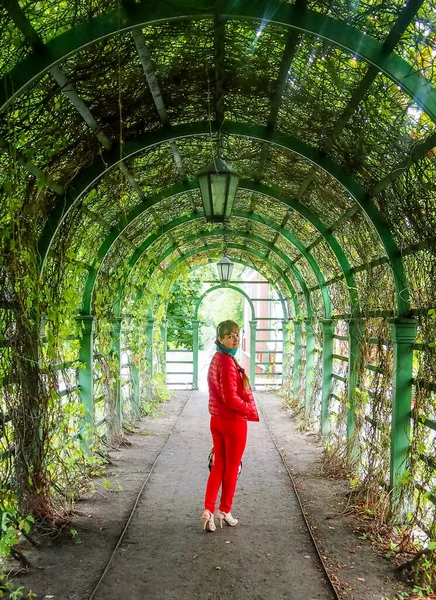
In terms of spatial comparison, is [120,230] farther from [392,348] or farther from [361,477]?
[361,477]

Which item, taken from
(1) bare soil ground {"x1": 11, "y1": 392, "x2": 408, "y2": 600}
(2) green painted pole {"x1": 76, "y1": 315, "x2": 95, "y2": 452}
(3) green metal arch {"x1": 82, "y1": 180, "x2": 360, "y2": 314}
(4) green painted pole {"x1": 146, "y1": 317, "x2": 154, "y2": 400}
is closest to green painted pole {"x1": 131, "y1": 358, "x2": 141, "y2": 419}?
(4) green painted pole {"x1": 146, "y1": 317, "x2": 154, "y2": 400}

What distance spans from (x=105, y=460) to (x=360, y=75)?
4.95 metres

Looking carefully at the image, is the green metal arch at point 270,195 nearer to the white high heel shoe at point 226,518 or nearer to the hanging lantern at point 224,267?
the white high heel shoe at point 226,518

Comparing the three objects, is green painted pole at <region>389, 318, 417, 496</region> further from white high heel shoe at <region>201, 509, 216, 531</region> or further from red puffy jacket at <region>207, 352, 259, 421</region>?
white high heel shoe at <region>201, 509, 216, 531</region>

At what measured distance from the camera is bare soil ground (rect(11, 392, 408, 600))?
3.27m

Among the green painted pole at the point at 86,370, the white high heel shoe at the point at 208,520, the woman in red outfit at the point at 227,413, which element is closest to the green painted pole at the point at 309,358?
the green painted pole at the point at 86,370

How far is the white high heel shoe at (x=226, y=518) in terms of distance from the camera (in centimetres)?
418

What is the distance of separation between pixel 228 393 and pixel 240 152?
8.92 ft

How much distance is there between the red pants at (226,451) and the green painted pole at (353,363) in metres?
1.98

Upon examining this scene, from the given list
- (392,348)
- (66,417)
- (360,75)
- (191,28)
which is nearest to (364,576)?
(392,348)

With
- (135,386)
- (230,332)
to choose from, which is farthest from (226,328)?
(135,386)

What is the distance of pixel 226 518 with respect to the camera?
422cm

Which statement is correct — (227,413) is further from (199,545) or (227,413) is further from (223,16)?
(223,16)

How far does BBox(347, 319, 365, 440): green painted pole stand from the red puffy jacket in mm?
1895
